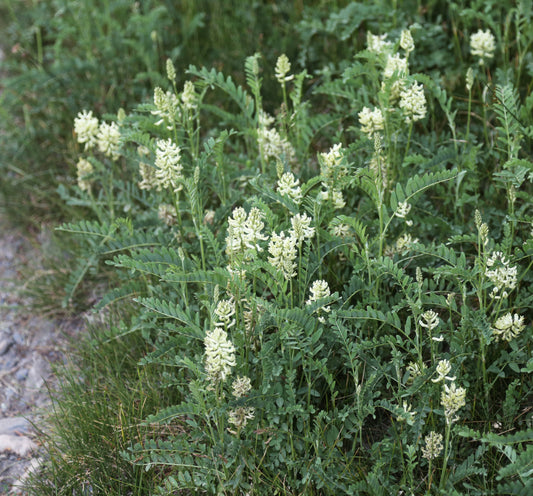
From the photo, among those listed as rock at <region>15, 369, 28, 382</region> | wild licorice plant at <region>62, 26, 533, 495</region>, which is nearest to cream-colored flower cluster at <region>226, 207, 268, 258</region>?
wild licorice plant at <region>62, 26, 533, 495</region>

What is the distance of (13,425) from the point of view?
3.05 m

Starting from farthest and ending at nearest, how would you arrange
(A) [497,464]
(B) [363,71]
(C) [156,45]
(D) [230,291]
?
(C) [156,45] < (B) [363,71] < (D) [230,291] < (A) [497,464]

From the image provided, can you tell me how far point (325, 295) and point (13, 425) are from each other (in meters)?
1.67

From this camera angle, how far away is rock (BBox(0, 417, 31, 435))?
3.00 meters

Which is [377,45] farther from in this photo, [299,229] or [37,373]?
[37,373]

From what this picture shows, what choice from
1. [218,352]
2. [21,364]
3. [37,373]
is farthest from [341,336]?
[21,364]

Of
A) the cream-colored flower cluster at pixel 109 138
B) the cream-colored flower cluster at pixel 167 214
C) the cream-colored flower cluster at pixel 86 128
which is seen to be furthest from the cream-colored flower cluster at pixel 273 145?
the cream-colored flower cluster at pixel 86 128

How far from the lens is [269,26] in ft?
14.8

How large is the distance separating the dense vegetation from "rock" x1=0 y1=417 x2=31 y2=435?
0.18 meters

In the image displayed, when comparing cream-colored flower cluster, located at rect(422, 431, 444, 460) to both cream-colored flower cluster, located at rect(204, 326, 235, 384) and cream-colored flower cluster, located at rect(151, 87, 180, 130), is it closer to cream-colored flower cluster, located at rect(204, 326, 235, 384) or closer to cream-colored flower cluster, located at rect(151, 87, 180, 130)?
cream-colored flower cluster, located at rect(204, 326, 235, 384)

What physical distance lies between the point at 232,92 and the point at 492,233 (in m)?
1.38

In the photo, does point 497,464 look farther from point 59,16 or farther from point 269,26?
point 59,16

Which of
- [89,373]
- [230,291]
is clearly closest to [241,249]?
[230,291]

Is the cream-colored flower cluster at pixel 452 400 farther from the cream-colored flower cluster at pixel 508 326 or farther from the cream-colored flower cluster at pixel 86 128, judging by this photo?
the cream-colored flower cluster at pixel 86 128
